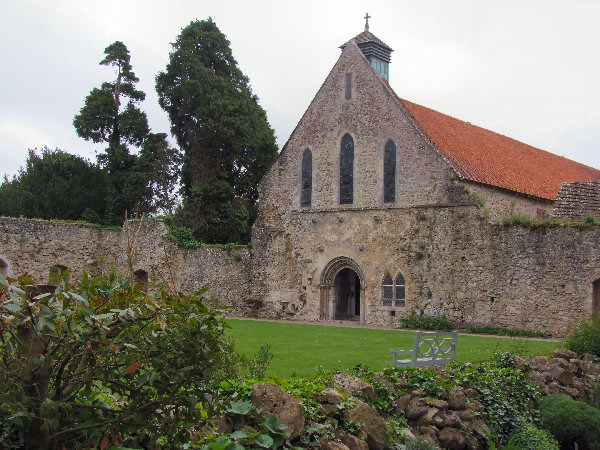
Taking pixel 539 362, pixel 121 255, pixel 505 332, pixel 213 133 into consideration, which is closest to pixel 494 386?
pixel 539 362

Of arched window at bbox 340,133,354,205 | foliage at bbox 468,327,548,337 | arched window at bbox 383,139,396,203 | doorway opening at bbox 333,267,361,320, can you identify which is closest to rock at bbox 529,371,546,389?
foliage at bbox 468,327,548,337

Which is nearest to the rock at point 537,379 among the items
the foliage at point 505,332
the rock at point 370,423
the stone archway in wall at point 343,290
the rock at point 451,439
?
the rock at point 451,439

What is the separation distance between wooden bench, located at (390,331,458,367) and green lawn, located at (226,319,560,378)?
1.71 feet

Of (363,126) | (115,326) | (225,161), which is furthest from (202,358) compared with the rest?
(225,161)

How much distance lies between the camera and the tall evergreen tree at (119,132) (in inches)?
1506

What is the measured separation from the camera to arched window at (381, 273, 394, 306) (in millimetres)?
25047

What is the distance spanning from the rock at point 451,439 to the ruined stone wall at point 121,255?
1937cm

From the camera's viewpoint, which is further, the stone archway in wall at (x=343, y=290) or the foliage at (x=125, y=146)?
the foliage at (x=125, y=146)

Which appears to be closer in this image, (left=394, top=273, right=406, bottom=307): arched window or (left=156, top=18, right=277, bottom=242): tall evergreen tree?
(left=394, top=273, right=406, bottom=307): arched window

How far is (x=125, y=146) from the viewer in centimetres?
3944

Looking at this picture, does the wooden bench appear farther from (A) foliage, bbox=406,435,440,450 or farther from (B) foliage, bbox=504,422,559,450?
(A) foliage, bbox=406,435,440,450

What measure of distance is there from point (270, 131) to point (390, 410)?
32.4 metres

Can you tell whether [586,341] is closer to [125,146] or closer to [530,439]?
[530,439]

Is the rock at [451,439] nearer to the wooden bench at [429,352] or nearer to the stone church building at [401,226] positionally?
the wooden bench at [429,352]
